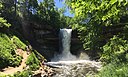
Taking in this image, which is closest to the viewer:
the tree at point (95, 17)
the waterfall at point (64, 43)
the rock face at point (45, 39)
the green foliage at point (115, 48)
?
the tree at point (95, 17)

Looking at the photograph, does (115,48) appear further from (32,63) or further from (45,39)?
(45,39)

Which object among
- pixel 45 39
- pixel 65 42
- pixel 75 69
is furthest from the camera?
pixel 65 42

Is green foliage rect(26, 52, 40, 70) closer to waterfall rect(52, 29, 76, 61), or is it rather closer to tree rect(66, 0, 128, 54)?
tree rect(66, 0, 128, 54)

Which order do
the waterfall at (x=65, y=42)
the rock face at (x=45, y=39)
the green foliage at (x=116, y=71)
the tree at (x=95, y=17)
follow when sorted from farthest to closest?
the waterfall at (x=65, y=42) → the rock face at (x=45, y=39) → the green foliage at (x=116, y=71) → the tree at (x=95, y=17)

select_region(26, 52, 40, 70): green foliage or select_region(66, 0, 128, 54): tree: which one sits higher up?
select_region(66, 0, 128, 54): tree

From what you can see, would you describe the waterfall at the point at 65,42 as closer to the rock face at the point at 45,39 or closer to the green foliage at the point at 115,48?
the rock face at the point at 45,39

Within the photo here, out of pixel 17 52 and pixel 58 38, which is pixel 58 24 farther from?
pixel 17 52

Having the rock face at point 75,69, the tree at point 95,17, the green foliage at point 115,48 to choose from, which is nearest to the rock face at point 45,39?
the tree at point 95,17

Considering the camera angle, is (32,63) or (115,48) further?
(32,63)

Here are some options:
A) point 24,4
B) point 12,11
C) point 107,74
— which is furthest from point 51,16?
point 107,74

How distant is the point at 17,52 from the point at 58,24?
53.1 feet

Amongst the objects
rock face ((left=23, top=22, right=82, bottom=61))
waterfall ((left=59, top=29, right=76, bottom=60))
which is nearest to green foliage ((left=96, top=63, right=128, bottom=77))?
rock face ((left=23, top=22, right=82, bottom=61))

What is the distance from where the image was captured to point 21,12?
36.5 metres

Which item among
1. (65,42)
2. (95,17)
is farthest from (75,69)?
(65,42)
